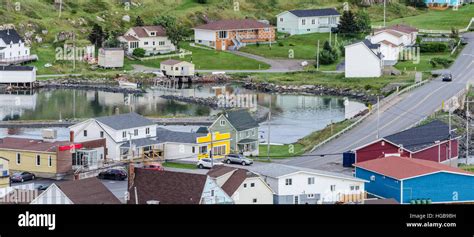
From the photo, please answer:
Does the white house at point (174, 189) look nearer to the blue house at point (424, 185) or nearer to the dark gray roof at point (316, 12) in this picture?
the blue house at point (424, 185)

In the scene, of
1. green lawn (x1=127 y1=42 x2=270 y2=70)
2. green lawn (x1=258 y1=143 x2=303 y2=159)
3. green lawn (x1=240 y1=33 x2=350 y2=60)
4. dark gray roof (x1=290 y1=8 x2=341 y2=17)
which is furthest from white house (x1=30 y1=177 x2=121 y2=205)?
dark gray roof (x1=290 y1=8 x2=341 y2=17)

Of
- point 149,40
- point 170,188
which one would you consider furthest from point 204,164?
point 149,40

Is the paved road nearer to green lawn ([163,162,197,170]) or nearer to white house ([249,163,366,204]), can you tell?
Answer: green lawn ([163,162,197,170])

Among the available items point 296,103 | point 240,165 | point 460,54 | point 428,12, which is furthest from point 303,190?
point 428,12

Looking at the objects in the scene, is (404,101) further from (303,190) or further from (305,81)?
(303,190)

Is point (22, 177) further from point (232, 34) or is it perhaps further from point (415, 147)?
point (232, 34)

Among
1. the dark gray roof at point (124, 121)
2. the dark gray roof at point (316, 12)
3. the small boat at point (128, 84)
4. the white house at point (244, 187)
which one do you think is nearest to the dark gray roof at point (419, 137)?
the dark gray roof at point (124, 121)
